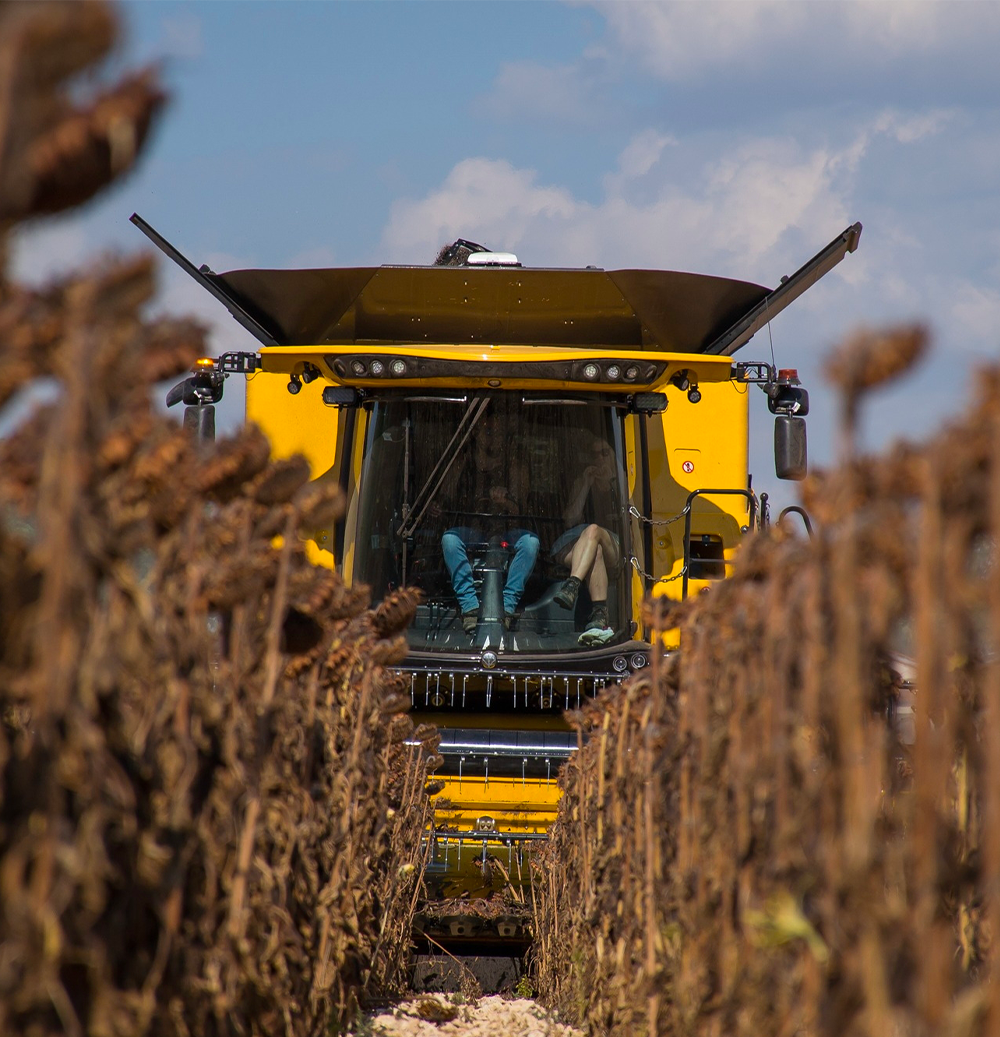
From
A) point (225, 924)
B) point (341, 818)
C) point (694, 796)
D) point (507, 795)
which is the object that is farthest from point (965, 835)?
point (507, 795)

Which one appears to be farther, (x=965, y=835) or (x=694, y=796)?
(x=694, y=796)

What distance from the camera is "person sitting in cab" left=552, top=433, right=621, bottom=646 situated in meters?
8.46

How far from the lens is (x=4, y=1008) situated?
214 cm

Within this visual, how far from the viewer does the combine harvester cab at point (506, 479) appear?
8141mm

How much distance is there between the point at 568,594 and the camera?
8.42 meters

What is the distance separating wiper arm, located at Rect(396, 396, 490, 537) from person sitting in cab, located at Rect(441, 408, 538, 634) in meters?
0.07

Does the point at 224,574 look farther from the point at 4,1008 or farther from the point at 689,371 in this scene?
the point at 689,371

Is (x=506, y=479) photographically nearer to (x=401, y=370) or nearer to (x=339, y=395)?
(x=401, y=370)

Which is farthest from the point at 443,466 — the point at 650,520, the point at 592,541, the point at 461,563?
the point at 650,520

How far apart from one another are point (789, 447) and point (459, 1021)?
3.90m

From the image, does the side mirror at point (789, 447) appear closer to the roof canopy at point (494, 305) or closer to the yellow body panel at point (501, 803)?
the roof canopy at point (494, 305)

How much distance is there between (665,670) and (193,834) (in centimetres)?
175

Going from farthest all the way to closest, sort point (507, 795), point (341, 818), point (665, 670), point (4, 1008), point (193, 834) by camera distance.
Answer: point (507, 795)
point (341, 818)
point (665, 670)
point (193, 834)
point (4, 1008)

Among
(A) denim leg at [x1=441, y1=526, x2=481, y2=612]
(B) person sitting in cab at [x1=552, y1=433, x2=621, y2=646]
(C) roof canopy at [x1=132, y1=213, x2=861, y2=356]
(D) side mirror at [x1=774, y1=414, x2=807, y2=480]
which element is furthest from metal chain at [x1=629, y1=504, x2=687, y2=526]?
(C) roof canopy at [x1=132, y1=213, x2=861, y2=356]
